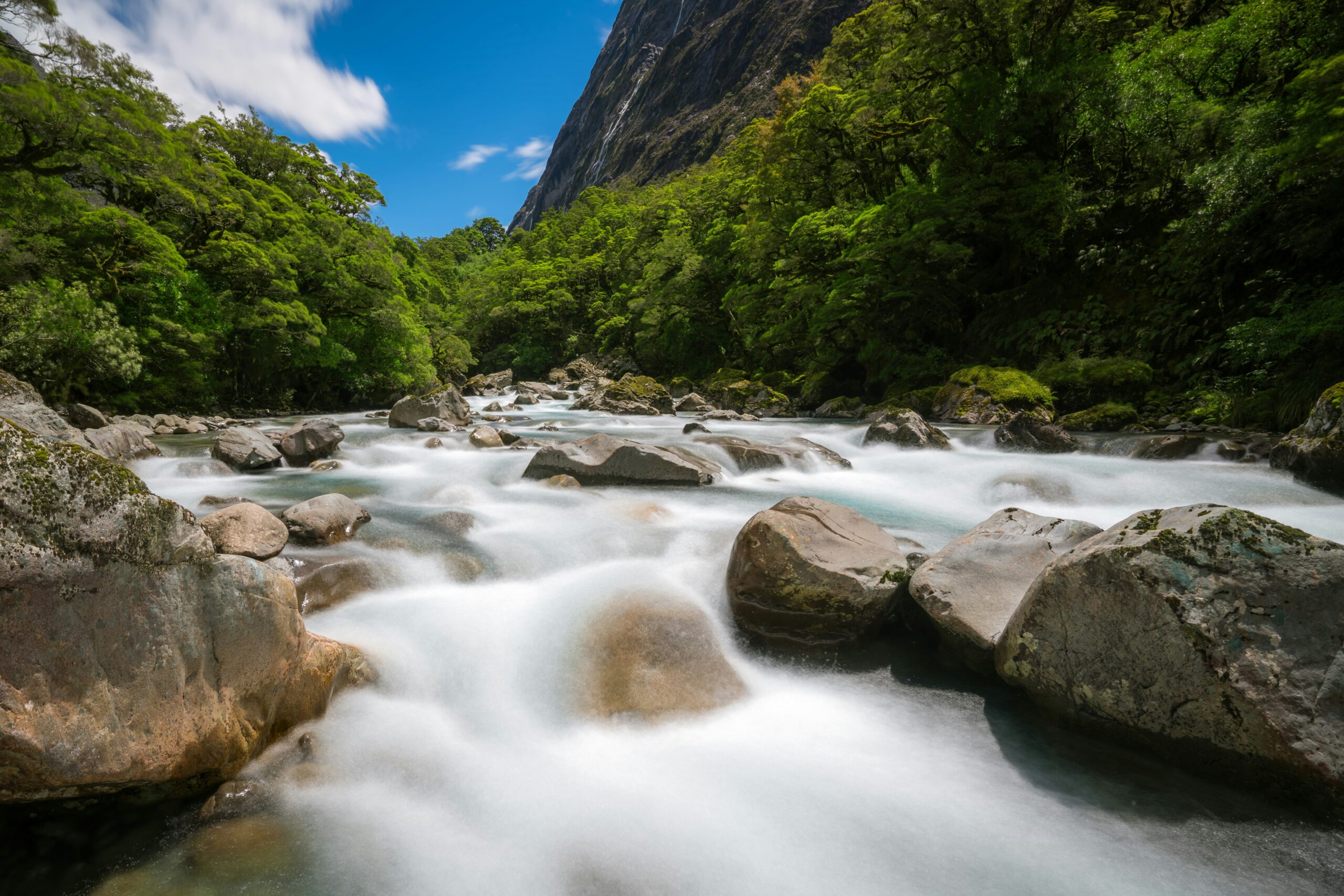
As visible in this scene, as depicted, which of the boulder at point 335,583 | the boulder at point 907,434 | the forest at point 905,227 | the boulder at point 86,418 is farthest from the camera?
the boulder at point 907,434

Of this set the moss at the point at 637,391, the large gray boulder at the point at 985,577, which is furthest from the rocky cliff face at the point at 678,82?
the large gray boulder at the point at 985,577

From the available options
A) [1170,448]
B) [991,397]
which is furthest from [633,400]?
[1170,448]

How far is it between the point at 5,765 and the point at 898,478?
372 inches

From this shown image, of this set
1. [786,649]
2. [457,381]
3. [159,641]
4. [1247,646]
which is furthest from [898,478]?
[457,381]

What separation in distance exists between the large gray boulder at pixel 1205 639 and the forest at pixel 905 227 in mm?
9090

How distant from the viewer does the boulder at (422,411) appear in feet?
48.5

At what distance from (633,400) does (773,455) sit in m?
13.4

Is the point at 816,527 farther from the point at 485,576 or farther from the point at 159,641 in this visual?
the point at 159,641

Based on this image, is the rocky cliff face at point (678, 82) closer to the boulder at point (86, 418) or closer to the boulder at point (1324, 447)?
the boulder at point (86, 418)

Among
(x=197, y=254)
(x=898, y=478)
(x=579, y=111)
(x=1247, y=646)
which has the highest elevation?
(x=579, y=111)

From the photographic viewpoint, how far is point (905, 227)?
17.2 m

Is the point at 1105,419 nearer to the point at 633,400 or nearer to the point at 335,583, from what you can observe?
the point at 335,583

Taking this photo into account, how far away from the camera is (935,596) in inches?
139

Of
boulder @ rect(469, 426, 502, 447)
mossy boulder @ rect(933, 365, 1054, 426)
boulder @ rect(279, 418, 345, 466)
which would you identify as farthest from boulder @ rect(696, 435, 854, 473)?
boulder @ rect(279, 418, 345, 466)
